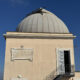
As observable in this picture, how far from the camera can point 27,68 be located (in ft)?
45.3

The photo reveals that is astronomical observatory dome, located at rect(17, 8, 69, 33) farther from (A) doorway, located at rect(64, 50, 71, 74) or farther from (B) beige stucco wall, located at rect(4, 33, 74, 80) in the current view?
(A) doorway, located at rect(64, 50, 71, 74)

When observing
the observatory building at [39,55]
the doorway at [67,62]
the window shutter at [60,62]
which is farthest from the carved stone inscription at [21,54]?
the doorway at [67,62]

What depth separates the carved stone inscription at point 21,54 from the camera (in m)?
13.9

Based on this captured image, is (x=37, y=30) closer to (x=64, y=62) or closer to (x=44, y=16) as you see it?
(x=44, y=16)

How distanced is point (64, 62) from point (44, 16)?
5.45 metres

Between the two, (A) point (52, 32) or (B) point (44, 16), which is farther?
(B) point (44, 16)

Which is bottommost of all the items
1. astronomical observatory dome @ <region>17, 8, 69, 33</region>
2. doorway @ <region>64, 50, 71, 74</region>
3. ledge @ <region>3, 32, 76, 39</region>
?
doorway @ <region>64, 50, 71, 74</region>

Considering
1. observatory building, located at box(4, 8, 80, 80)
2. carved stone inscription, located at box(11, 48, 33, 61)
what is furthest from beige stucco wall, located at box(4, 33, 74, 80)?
carved stone inscription, located at box(11, 48, 33, 61)

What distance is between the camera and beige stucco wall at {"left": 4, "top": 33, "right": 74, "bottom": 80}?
1370 centimetres

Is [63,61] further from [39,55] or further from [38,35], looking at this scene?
[38,35]

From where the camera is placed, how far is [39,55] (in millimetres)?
14219

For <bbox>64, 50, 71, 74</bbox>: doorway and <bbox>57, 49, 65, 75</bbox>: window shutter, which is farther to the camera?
<bbox>64, 50, 71, 74</bbox>: doorway

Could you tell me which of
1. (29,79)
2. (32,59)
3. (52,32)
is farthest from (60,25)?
(29,79)

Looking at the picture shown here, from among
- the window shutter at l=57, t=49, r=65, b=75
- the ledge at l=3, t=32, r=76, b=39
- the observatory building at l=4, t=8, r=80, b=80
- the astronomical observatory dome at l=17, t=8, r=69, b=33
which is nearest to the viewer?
the observatory building at l=4, t=8, r=80, b=80
